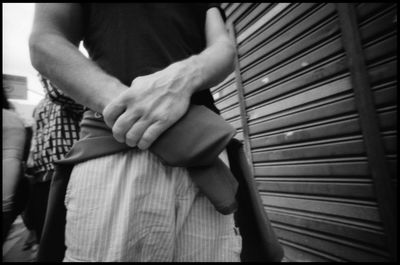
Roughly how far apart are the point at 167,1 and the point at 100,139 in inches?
31.6

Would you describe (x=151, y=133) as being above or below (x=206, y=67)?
below

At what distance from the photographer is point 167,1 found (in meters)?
1.09

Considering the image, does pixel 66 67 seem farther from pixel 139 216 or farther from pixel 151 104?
pixel 139 216

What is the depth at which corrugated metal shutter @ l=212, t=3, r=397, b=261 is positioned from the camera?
190 centimetres

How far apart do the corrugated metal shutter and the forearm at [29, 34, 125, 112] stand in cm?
224

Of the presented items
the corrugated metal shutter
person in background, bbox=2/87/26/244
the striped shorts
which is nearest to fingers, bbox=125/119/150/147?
the striped shorts

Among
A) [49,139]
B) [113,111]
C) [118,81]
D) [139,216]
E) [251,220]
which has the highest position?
[118,81]

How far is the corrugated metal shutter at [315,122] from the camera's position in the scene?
74.7 inches

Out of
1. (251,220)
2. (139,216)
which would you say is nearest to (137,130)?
(139,216)

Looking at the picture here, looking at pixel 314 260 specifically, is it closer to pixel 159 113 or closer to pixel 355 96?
pixel 355 96

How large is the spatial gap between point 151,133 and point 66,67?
1.50ft

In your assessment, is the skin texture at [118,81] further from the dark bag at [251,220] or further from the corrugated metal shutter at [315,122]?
the corrugated metal shutter at [315,122]

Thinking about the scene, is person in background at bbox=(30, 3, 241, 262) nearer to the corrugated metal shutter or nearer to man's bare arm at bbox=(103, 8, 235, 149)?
man's bare arm at bbox=(103, 8, 235, 149)

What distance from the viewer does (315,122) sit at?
2.37 m
